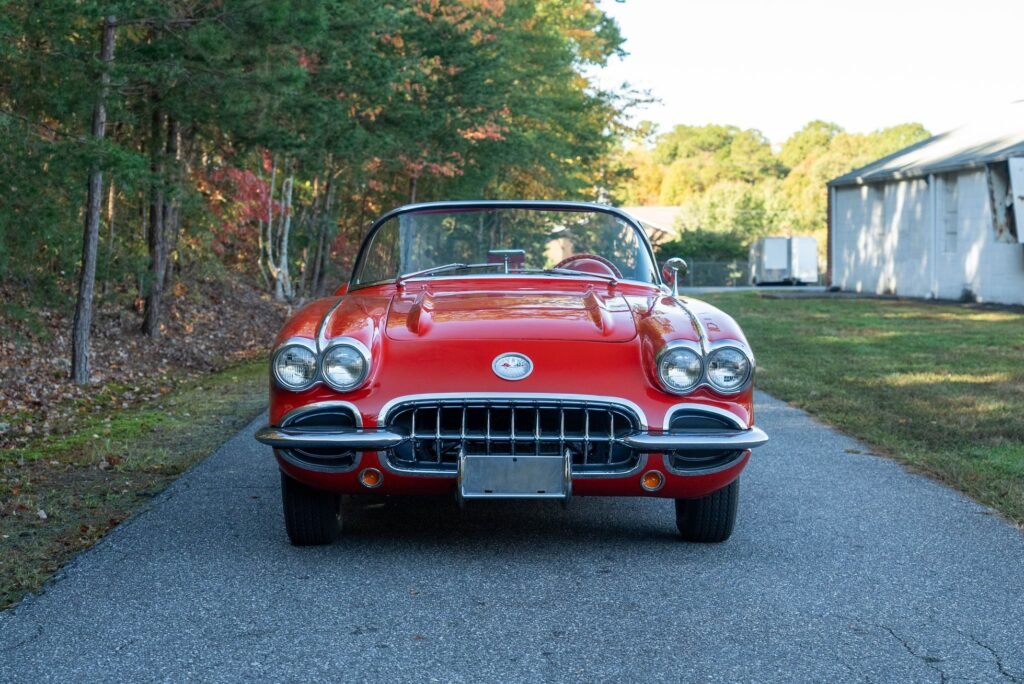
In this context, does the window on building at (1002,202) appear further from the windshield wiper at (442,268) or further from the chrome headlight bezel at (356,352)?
the chrome headlight bezel at (356,352)

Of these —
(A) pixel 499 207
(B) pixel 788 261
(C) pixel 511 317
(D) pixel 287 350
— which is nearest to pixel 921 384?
(A) pixel 499 207

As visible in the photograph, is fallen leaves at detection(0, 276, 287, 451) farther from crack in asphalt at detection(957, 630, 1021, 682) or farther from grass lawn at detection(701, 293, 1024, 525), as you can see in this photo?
crack in asphalt at detection(957, 630, 1021, 682)

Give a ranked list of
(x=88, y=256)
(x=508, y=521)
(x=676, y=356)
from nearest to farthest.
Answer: (x=676, y=356) → (x=508, y=521) → (x=88, y=256)

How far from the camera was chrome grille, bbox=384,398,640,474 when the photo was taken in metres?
4.82

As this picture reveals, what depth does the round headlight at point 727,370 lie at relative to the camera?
16.4 ft

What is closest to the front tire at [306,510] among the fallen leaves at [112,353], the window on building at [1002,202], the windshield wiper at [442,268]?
the windshield wiper at [442,268]

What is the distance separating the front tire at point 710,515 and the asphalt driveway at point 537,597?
0.27ft

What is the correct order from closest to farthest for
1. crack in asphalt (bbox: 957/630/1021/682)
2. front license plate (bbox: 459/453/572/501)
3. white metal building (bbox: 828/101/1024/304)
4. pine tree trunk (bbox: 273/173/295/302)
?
crack in asphalt (bbox: 957/630/1021/682), front license plate (bbox: 459/453/572/501), pine tree trunk (bbox: 273/173/295/302), white metal building (bbox: 828/101/1024/304)

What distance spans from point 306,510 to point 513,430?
96 centimetres

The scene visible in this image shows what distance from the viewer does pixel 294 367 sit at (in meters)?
5.00

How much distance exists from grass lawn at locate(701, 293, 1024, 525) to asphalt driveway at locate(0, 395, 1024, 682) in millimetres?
1224

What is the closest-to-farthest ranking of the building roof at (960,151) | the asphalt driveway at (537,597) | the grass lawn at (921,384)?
the asphalt driveway at (537,597), the grass lawn at (921,384), the building roof at (960,151)

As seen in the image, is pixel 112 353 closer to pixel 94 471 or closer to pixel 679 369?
pixel 94 471

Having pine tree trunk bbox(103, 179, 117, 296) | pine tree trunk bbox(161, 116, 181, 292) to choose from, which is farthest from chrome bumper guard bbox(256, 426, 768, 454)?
pine tree trunk bbox(103, 179, 117, 296)
